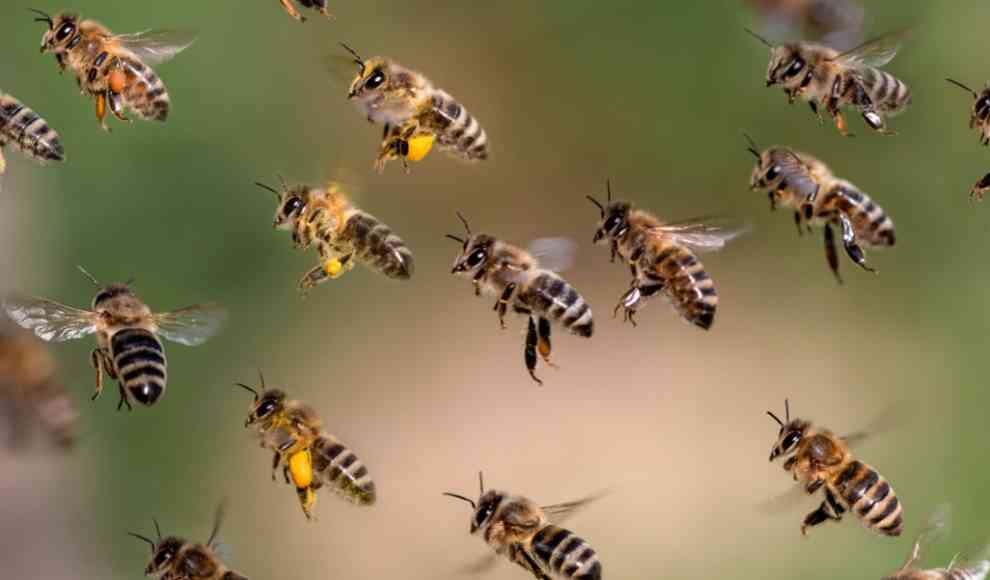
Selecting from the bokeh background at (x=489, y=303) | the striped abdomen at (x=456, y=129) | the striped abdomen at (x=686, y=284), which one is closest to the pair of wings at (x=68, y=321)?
the striped abdomen at (x=456, y=129)

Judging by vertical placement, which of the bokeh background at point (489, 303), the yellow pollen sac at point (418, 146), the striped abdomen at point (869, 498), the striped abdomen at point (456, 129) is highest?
the bokeh background at point (489, 303)

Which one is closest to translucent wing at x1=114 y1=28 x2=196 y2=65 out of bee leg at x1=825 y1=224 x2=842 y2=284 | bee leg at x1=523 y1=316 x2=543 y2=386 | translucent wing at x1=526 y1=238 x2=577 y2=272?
translucent wing at x1=526 y1=238 x2=577 y2=272

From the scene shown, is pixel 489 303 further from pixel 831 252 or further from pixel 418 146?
pixel 831 252

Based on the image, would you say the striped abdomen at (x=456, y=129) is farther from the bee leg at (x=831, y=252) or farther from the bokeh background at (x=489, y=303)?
the bokeh background at (x=489, y=303)

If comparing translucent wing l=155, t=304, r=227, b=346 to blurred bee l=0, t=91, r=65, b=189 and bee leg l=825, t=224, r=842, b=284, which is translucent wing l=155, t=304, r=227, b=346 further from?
bee leg l=825, t=224, r=842, b=284

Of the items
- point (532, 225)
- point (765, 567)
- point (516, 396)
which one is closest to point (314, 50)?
point (532, 225)

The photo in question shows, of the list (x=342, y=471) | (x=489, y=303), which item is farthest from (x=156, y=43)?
A: (x=489, y=303)
